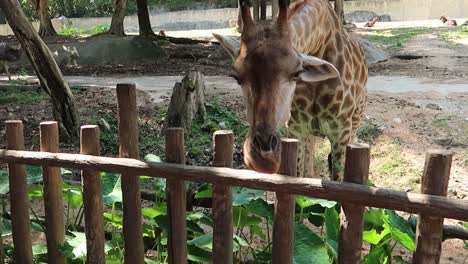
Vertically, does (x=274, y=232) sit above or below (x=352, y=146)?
below

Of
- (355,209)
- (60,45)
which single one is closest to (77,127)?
(355,209)

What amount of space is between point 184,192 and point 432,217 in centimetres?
126

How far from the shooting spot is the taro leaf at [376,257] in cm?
286

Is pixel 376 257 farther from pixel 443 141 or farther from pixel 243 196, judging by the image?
pixel 443 141

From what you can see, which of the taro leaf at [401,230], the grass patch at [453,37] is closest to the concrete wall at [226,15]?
the grass patch at [453,37]

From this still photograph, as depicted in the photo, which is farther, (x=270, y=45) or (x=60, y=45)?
(x=60, y=45)

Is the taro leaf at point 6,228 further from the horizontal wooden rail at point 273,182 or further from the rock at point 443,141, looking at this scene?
A: the rock at point 443,141

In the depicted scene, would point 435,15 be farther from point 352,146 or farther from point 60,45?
point 352,146

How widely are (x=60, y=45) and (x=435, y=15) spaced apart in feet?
92.3

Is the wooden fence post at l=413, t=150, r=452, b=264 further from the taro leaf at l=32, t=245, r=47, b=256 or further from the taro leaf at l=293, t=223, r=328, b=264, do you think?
the taro leaf at l=32, t=245, r=47, b=256

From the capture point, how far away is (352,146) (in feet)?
8.14

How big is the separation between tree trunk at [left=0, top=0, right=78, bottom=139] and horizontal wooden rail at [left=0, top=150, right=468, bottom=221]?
3.39m

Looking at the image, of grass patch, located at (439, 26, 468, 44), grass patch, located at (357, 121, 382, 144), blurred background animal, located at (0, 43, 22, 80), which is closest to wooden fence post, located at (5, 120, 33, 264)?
grass patch, located at (357, 121, 382, 144)

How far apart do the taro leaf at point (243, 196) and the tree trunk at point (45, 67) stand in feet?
13.7
